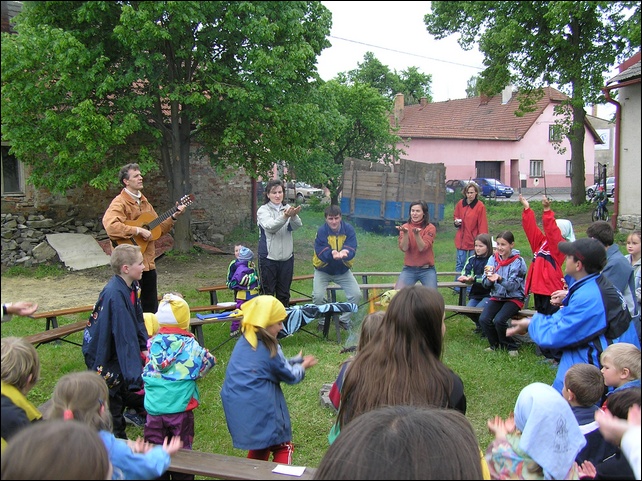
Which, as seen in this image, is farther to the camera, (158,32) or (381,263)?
(381,263)

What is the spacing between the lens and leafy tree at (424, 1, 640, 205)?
10.5 ft

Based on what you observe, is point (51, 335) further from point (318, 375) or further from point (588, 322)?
point (588, 322)

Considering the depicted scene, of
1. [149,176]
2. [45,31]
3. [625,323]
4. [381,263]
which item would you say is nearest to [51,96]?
[45,31]

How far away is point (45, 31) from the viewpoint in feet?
27.2

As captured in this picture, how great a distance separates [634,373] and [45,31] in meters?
8.45

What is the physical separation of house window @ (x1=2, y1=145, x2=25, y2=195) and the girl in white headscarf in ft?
35.3

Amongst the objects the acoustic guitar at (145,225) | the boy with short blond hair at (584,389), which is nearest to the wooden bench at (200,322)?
the acoustic guitar at (145,225)

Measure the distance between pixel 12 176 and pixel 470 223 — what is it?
8.45 metres

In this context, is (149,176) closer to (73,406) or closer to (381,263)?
(381,263)

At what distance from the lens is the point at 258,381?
307 cm

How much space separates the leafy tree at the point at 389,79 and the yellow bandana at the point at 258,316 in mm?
5142

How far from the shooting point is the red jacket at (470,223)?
769cm

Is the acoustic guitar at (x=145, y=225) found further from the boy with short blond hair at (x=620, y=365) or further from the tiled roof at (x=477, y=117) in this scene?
the tiled roof at (x=477, y=117)

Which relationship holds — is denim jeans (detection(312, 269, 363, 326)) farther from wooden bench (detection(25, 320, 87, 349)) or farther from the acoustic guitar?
wooden bench (detection(25, 320, 87, 349))
